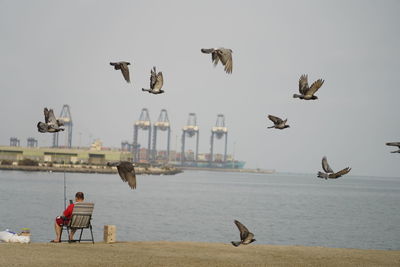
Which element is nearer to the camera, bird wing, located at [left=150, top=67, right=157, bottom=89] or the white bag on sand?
bird wing, located at [left=150, top=67, right=157, bottom=89]

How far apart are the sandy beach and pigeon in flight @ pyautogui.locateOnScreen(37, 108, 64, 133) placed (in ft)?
6.65

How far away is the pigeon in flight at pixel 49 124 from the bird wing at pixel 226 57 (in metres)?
2.59

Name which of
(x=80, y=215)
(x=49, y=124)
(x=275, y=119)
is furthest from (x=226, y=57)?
(x=80, y=215)

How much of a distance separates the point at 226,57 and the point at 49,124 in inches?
112

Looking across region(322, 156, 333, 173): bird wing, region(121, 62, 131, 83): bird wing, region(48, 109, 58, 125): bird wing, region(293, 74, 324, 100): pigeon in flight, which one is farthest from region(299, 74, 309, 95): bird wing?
region(48, 109, 58, 125): bird wing

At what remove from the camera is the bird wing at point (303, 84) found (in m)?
11.0

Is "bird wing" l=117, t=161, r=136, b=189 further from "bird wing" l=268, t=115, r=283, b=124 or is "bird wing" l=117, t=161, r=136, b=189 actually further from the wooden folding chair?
the wooden folding chair

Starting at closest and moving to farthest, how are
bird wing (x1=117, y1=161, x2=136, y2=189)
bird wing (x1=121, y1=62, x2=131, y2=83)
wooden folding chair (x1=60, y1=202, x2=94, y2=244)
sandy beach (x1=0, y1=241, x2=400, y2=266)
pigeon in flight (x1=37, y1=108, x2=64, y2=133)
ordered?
1. bird wing (x1=117, y1=161, x2=136, y2=189)
2. bird wing (x1=121, y1=62, x2=131, y2=83)
3. pigeon in flight (x1=37, y1=108, x2=64, y2=133)
4. sandy beach (x1=0, y1=241, x2=400, y2=266)
5. wooden folding chair (x1=60, y1=202, x2=94, y2=244)

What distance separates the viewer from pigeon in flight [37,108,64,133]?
34.6 feet

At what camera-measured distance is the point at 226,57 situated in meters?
10.4

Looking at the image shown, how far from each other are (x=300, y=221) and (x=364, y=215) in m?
12.8

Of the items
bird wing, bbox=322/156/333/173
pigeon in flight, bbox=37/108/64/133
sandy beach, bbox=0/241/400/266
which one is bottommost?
sandy beach, bbox=0/241/400/266

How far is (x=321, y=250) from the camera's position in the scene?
14.1 metres

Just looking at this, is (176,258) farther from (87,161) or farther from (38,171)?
(87,161)
